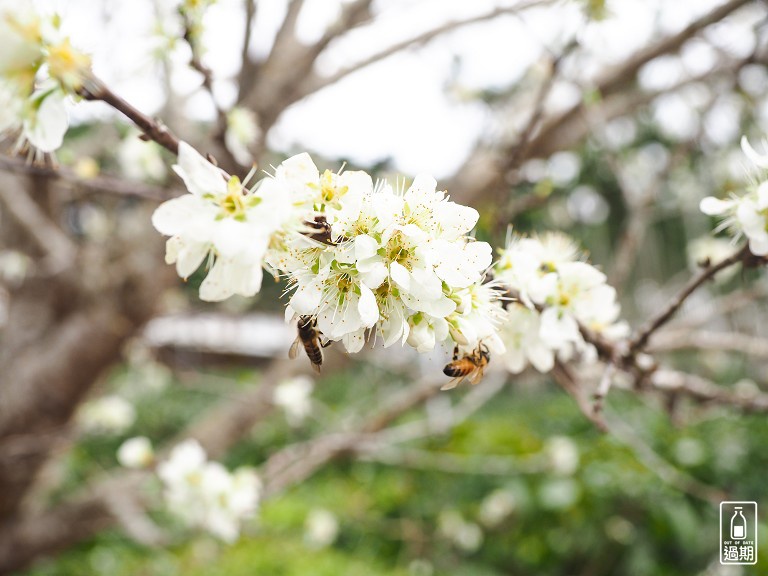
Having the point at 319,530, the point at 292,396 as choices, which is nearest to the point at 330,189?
the point at 292,396

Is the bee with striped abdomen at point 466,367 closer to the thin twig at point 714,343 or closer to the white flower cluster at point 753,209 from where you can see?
the white flower cluster at point 753,209

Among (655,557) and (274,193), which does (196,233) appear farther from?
(655,557)

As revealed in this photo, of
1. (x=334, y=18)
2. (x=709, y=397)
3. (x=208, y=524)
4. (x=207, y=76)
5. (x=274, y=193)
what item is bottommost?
(x=208, y=524)

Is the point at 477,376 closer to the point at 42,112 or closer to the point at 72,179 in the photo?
the point at 42,112

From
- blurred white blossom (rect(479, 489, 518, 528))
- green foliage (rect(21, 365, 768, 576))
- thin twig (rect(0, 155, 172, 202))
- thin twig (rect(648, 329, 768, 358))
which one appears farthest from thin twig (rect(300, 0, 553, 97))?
blurred white blossom (rect(479, 489, 518, 528))

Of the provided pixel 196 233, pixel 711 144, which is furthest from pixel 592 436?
pixel 196 233

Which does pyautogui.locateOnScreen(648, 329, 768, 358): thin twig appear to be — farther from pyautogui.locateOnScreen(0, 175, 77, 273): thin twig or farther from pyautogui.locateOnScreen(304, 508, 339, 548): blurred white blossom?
pyautogui.locateOnScreen(0, 175, 77, 273): thin twig

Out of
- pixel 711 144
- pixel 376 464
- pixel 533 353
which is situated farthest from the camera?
pixel 376 464
